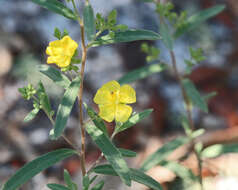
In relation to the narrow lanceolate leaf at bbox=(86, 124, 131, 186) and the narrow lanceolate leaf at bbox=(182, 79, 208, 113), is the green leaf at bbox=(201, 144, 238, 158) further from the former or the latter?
the narrow lanceolate leaf at bbox=(86, 124, 131, 186)

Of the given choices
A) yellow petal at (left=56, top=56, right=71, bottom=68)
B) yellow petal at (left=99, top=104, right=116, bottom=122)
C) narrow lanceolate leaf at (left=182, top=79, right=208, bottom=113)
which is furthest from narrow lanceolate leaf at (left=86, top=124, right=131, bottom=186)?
narrow lanceolate leaf at (left=182, top=79, right=208, bottom=113)

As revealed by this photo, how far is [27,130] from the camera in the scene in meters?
3.51

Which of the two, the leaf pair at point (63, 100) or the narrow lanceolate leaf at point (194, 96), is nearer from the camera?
the leaf pair at point (63, 100)

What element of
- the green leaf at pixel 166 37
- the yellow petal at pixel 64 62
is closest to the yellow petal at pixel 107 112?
the yellow petal at pixel 64 62

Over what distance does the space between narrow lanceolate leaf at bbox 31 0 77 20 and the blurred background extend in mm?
1676

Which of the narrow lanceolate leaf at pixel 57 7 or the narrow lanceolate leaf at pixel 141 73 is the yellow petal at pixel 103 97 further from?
the narrow lanceolate leaf at pixel 141 73

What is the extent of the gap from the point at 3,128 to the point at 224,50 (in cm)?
292

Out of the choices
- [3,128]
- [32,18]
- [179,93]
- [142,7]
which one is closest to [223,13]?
[142,7]

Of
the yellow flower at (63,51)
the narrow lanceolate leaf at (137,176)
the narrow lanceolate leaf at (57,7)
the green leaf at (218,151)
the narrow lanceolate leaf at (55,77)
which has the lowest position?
the green leaf at (218,151)

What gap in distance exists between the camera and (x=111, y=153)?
1.70 m

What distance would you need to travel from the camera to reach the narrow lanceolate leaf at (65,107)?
156 cm

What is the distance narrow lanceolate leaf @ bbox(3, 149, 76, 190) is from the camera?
69.8 inches

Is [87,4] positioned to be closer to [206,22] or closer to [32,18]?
[32,18]

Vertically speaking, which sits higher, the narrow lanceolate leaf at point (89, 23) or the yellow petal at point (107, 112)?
the narrow lanceolate leaf at point (89, 23)
